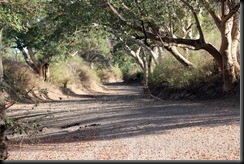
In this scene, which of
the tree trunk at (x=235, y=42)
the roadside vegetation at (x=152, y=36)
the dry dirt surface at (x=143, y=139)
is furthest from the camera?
the tree trunk at (x=235, y=42)

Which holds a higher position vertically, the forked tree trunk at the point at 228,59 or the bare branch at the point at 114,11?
the bare branch at the point at 114,11

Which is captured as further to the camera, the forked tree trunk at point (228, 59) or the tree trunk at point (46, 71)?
the tree trunk at point (46, 71)

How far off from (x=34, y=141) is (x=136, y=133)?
289cm

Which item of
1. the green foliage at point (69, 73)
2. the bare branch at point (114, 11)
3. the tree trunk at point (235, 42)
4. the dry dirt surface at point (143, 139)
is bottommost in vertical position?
the dry dirt surface at point (143, 139)

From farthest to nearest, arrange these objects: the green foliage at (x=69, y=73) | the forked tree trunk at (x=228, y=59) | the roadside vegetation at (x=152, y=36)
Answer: the green foliage at (x=69, y=73), the forked tree trunk at (x=228, y=59), the roadside vegetation at (x=152, y=36)

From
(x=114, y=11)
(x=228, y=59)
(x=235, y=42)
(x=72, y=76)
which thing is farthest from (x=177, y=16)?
(x=72, y=76)

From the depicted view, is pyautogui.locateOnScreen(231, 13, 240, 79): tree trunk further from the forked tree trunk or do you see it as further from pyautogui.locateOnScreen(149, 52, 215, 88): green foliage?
pyautogui.locateOnScreen(149, 52, 215, 88): green foliage

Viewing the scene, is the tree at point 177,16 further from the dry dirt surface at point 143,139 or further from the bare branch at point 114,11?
the dry dirt surface at point 143,139

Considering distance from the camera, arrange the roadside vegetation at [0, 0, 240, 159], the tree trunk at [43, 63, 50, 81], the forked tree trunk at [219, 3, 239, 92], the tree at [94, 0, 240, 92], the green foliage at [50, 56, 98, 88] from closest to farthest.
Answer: the roadside vegetation at [0, 0, 240, 159]
the tree at [94, 0, 240, 92]
the forked tree trunk at [219, 3, 239, 92]
the tree trunk at [43, 63, 50, 81]
the green foliage at [50, 56, 98, 88]

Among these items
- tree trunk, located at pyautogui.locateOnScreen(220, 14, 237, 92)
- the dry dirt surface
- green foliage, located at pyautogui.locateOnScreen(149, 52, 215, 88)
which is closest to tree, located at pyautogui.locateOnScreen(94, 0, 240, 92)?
tree trunk, located at pyautogui.locateOnScreen(220, 14, 237, 92)

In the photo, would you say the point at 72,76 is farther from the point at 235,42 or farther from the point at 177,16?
the point at 235,42

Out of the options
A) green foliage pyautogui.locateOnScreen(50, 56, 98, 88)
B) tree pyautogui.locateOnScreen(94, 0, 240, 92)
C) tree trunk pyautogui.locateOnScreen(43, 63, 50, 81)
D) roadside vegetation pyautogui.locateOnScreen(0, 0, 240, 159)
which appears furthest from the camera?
green foliage pyautogui.locateOnScreen(50, 56, 98, 88)

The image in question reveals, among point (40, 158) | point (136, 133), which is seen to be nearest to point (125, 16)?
point (136, 133)

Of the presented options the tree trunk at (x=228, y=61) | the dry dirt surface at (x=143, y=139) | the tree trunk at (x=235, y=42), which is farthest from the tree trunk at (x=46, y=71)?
the dry dirt surface at (x=143, y=139)
